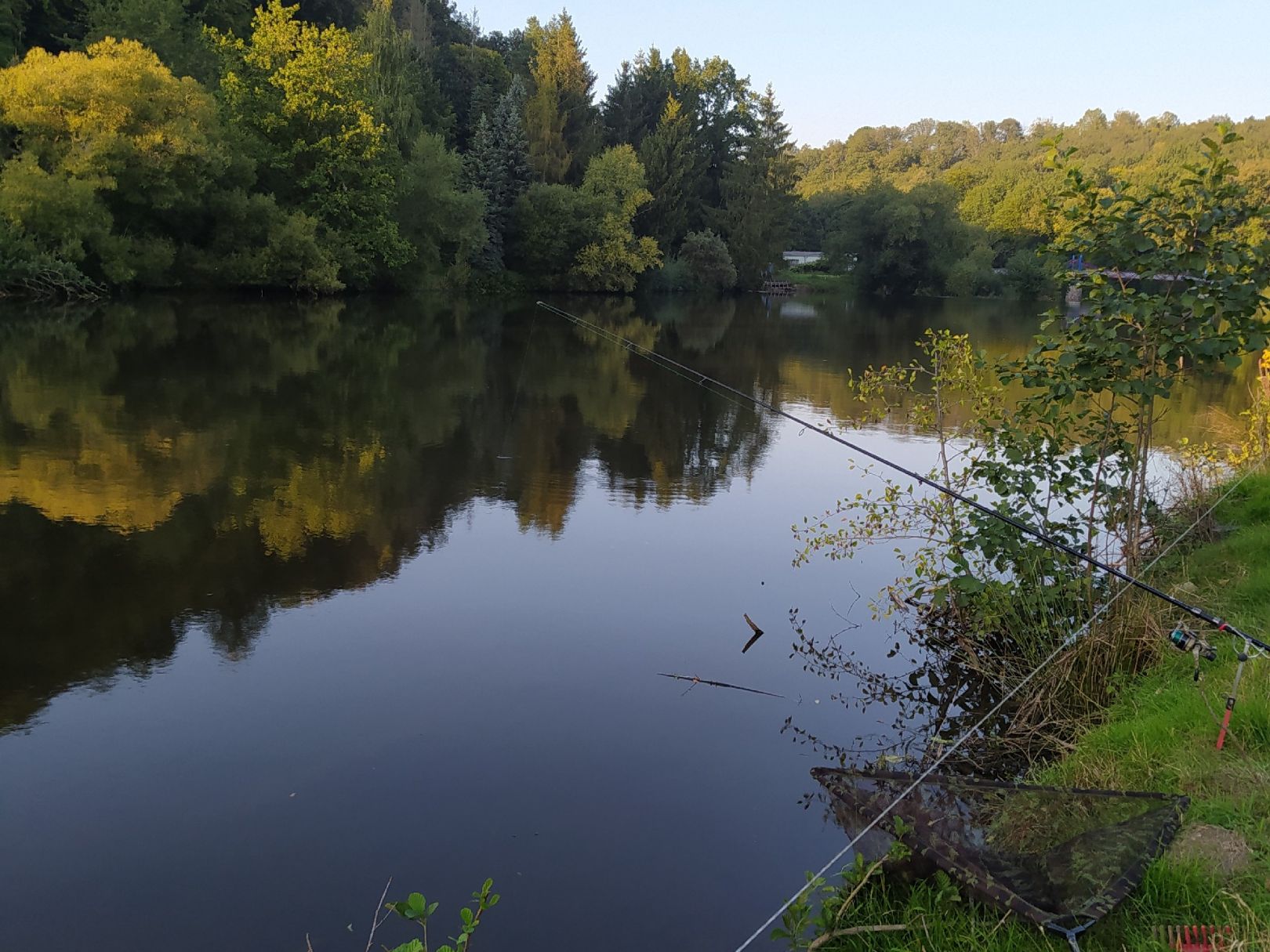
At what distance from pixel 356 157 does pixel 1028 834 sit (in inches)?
1556

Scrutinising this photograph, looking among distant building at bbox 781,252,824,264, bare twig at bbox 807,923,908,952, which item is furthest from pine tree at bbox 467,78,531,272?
bare twig at bbox 807,923,908,952

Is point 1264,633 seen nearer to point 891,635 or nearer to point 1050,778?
point 1050,778

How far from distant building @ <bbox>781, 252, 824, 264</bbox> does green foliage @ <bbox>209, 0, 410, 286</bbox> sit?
53.3 metres

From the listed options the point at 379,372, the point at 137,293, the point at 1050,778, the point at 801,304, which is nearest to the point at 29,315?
the point at 137,293

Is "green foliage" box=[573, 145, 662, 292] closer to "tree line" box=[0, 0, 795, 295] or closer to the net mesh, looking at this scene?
"tree line" box=[0, 0, 795, 295]

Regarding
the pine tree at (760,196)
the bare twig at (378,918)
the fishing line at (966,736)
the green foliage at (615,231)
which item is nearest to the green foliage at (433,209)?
the green foliage at (615,231)

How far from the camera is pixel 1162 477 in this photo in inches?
473

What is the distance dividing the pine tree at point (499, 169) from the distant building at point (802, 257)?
39517 mm

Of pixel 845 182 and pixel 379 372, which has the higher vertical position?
pixel 845 182

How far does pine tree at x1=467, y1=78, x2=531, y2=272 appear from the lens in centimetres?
5050

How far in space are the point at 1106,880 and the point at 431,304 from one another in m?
38.5

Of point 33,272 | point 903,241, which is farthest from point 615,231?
point 33,272

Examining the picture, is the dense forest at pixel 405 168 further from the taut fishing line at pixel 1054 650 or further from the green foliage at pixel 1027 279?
the taut fishing line at pixel 1054 650

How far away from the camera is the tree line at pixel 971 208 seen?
69.9 metres
